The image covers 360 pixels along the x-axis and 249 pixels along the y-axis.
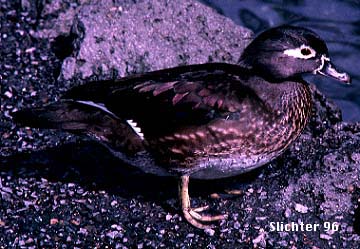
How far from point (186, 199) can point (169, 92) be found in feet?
2.00

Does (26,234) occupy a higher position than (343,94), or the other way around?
(343,94)

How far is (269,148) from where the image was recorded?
399 cm

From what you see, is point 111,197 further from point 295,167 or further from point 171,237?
point 295,167

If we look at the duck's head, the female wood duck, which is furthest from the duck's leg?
the duck's head

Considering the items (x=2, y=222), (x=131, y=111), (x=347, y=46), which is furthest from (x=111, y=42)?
(x=347, y=46)

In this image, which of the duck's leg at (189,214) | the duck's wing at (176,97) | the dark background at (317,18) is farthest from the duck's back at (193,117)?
the dark background at (317,18)

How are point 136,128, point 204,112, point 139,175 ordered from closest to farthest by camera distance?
point 204,112 → point 136,128 → point 139,175

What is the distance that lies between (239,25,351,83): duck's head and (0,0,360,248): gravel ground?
2.02 ft

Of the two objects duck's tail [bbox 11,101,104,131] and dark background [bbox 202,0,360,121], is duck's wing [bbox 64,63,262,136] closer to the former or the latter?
duck's tail [bbox 11,101,104,131]

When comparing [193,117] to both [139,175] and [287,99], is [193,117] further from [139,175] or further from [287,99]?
[139,175]

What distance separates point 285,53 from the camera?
3.98 m

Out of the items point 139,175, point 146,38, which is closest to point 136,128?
point 139,175

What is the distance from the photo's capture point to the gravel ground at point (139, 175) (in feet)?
13.4

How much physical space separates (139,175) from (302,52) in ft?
3.83
